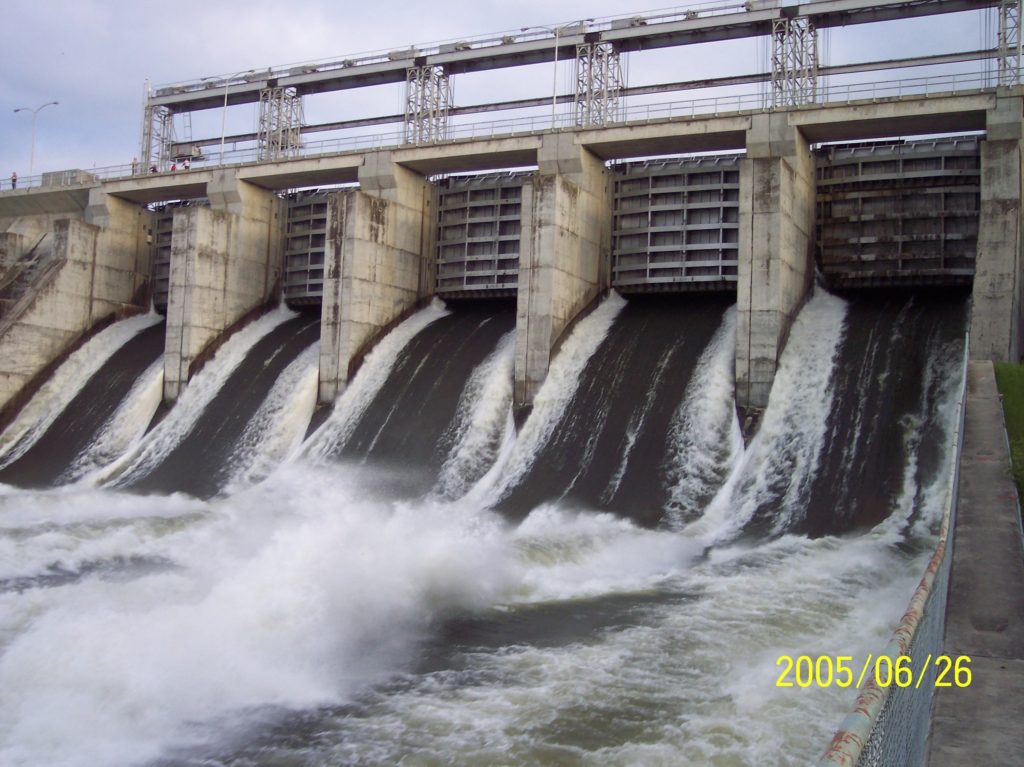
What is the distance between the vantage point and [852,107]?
68.0ft

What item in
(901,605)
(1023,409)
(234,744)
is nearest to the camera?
(234,744)

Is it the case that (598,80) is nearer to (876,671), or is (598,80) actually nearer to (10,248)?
(10,248)

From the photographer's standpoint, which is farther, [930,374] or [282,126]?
[282,126]

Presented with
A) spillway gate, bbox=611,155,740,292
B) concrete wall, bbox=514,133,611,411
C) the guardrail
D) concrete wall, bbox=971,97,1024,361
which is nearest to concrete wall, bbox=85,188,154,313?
concrete wall, bbox=514,133,611,411

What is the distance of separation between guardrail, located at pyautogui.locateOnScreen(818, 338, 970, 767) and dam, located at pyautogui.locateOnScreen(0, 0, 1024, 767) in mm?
70

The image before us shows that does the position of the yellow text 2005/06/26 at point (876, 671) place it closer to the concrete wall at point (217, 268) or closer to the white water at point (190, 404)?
the white water at point (190, 404)

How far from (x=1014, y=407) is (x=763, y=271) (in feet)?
19.1

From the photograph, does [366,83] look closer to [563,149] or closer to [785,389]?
[563,149]

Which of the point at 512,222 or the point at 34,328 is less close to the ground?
the point at 512,222

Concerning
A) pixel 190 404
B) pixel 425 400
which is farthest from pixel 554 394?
pixel 190 404

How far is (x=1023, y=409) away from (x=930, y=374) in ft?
9.28

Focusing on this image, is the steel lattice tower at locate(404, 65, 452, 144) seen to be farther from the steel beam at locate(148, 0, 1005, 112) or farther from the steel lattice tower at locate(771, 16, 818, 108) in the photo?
the steel lattice tower at locate(771, 16, 818, 108)

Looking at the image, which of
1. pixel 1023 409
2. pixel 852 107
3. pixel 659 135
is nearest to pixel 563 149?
pixel 659 135

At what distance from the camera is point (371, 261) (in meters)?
24.8
